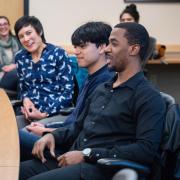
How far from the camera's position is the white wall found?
471cm

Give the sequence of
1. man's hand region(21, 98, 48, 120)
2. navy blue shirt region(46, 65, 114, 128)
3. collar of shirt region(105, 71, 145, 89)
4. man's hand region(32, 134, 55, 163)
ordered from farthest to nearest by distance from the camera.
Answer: man's hand region(21, 98, 48, 120) < navy blue shirt region(46, 65, 114, 128) < man's hand region(32, 134, 55, 163) < collar of shirt region(105, 71, 145, 89)

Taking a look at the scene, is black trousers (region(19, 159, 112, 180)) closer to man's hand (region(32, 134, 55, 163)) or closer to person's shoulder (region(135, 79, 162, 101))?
man's hand (region(32, 134, 55, 163))

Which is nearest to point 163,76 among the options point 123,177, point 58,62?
point 58,62

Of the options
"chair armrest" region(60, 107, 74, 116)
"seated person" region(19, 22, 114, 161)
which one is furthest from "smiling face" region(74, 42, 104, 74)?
"chair armrest" region(60, 107, 74, 116)

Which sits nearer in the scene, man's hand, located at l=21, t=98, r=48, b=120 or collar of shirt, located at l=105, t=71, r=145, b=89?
collar of shirt, located at l=105, t=71, r=145, b=89

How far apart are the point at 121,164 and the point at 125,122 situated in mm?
236

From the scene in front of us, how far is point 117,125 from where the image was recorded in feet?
5.56

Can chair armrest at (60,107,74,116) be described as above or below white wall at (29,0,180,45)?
below

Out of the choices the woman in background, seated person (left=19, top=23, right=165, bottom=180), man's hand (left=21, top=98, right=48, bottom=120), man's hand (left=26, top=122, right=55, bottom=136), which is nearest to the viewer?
seated person (left=19, top=23, right=165, bottom=180)

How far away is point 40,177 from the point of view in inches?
65.8

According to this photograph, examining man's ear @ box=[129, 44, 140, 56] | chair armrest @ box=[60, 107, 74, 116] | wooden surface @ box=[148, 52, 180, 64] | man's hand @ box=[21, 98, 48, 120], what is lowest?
man's hand @ box=[21, 98, 48, 120]

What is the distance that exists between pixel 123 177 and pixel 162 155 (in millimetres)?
447

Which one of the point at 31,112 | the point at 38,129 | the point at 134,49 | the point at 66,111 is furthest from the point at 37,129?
the point at 134,49

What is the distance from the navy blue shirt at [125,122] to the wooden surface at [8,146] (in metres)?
0.31
